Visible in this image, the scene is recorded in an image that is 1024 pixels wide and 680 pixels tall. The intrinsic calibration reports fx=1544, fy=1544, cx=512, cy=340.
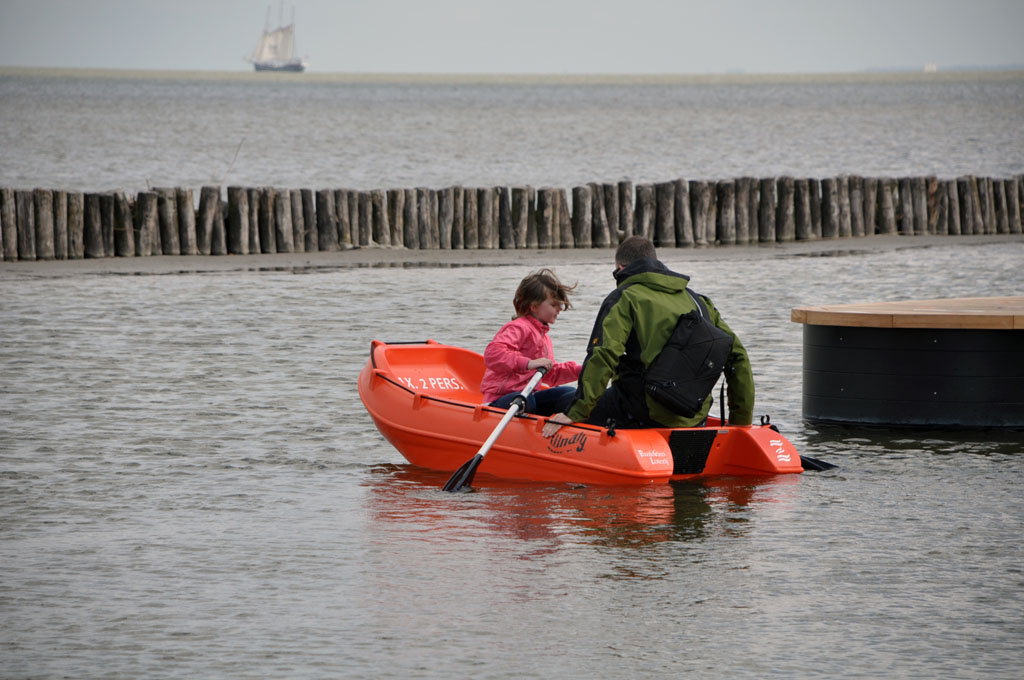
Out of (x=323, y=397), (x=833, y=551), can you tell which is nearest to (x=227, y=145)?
(x=323, y=397)

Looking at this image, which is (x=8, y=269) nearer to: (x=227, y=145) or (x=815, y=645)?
(x=815, y=645)

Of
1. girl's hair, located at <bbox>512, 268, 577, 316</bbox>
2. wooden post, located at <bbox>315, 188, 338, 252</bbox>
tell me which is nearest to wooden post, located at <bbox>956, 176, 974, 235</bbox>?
wooden post, located at <bbox>315, 188, 338, 252</bbox>

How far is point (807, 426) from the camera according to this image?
9.93m

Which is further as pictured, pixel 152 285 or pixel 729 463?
pixel 152 285

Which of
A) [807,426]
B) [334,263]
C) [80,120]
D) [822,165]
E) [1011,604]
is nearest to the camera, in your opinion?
[1011,604]

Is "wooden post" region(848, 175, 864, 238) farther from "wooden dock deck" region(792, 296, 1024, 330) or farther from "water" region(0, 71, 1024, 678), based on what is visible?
"wooden dock deck" region(792, 296, 1024, 330)

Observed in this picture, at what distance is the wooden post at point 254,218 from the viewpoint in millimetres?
20000

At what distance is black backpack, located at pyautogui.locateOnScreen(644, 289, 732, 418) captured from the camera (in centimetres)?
815

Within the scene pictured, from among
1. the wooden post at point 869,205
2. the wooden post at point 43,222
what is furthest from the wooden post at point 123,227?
the wooden post at point 869,205

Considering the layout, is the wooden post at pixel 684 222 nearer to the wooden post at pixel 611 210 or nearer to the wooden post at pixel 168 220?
the wooden post at pixel 611 210

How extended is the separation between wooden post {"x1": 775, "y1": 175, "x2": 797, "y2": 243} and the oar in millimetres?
14531

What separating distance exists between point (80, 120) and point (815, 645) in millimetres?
95615

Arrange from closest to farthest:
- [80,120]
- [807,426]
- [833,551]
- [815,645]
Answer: [815,645]
[833,551]
[807,426]
[80,120]

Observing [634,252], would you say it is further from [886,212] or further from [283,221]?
[886,212]
